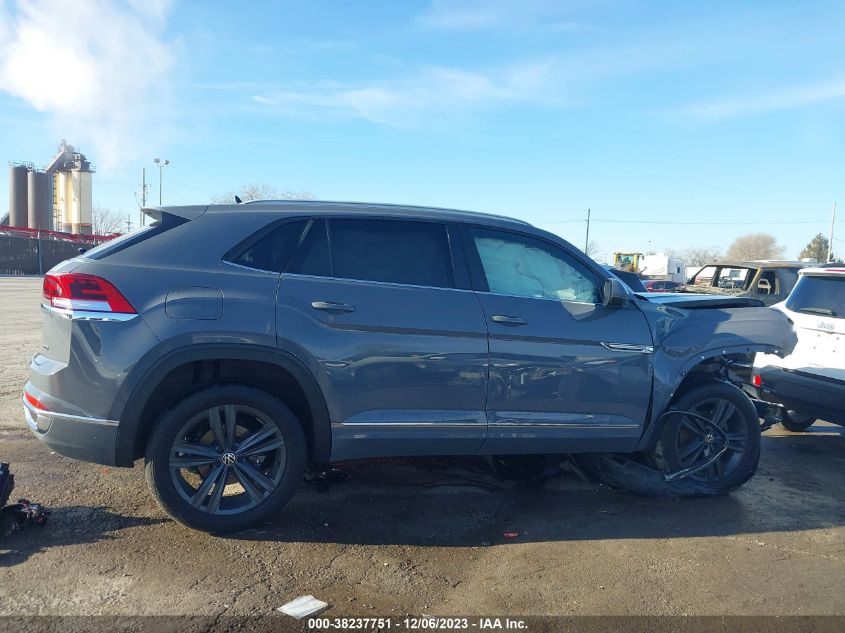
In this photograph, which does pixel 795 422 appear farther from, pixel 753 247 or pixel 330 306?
pixel 753 247

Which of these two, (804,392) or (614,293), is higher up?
(614,293)

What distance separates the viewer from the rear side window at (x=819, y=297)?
231 inches

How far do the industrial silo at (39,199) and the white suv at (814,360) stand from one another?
8087cm

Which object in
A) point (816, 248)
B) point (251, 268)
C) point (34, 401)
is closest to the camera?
point (34, 401)

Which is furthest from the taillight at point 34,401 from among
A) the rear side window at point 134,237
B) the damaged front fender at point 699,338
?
the damaged front fender at point 699,338

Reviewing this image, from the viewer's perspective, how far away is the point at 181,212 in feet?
12.7

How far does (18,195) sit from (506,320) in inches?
3320

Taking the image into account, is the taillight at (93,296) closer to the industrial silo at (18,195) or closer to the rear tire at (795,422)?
the rear tire at (795,422)

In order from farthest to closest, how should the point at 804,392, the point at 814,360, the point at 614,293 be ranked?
1. the point at 814,360
2. the point at 804,392
3. the point at 614,293

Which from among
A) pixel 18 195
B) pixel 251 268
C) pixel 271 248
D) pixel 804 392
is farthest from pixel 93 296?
pixel 18 195

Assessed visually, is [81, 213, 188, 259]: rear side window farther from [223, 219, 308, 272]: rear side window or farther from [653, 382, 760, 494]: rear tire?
[653, 382, 760, 494]: rear tire

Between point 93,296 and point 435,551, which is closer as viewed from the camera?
point 93,296

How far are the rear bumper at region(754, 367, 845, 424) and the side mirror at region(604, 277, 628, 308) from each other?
2.55 meters

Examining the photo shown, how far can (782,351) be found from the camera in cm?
482
